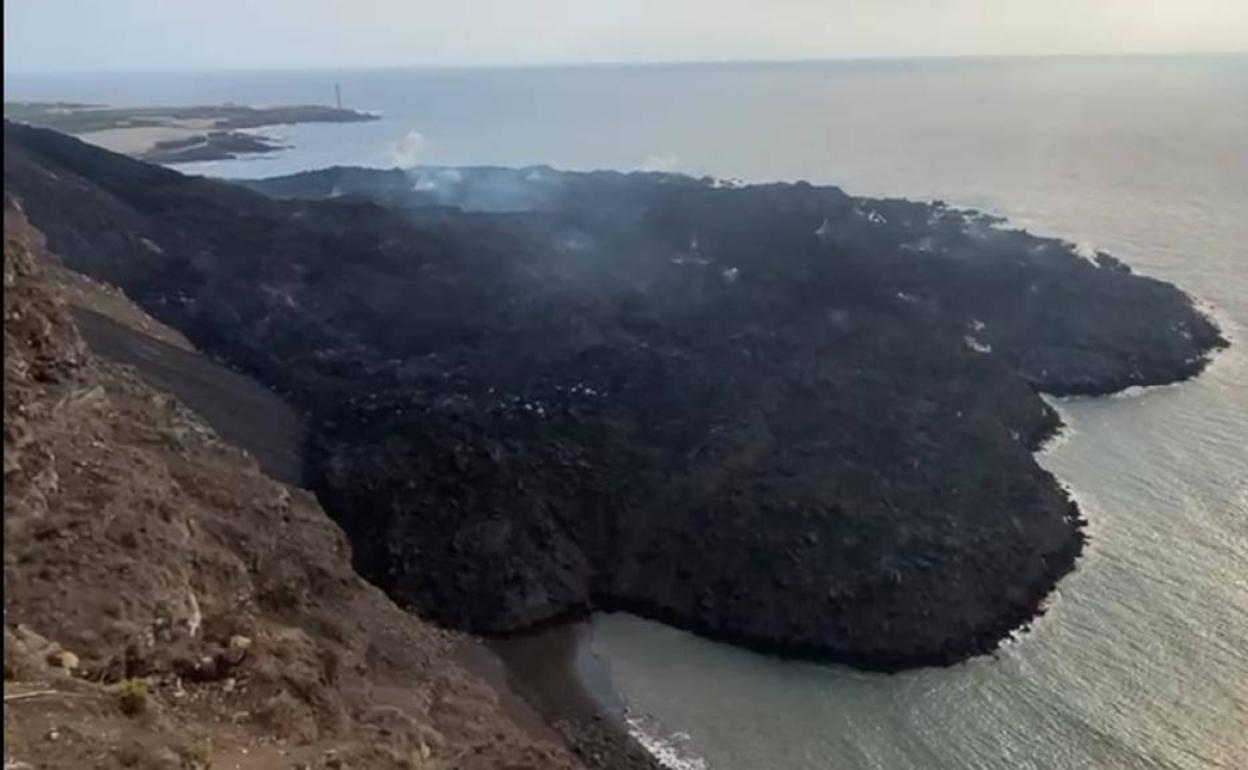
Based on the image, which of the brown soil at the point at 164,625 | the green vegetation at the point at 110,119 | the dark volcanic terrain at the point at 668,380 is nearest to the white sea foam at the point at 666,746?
the brown soil at the point at 164,625

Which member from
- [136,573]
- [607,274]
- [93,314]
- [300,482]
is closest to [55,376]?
[136,573]

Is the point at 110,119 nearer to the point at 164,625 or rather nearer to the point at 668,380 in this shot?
the point at 668,380

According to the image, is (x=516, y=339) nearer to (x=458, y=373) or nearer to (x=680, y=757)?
(x=458, y=373)

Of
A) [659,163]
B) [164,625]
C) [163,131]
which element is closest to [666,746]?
[164,625]

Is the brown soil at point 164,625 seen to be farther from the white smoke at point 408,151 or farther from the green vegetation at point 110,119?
the green vegetation at point 110,119

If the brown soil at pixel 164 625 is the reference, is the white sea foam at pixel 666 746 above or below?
below

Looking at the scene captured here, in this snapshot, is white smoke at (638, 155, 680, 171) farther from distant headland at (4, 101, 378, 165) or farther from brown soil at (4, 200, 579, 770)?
brown soil at (4, 200, 579, 770)
